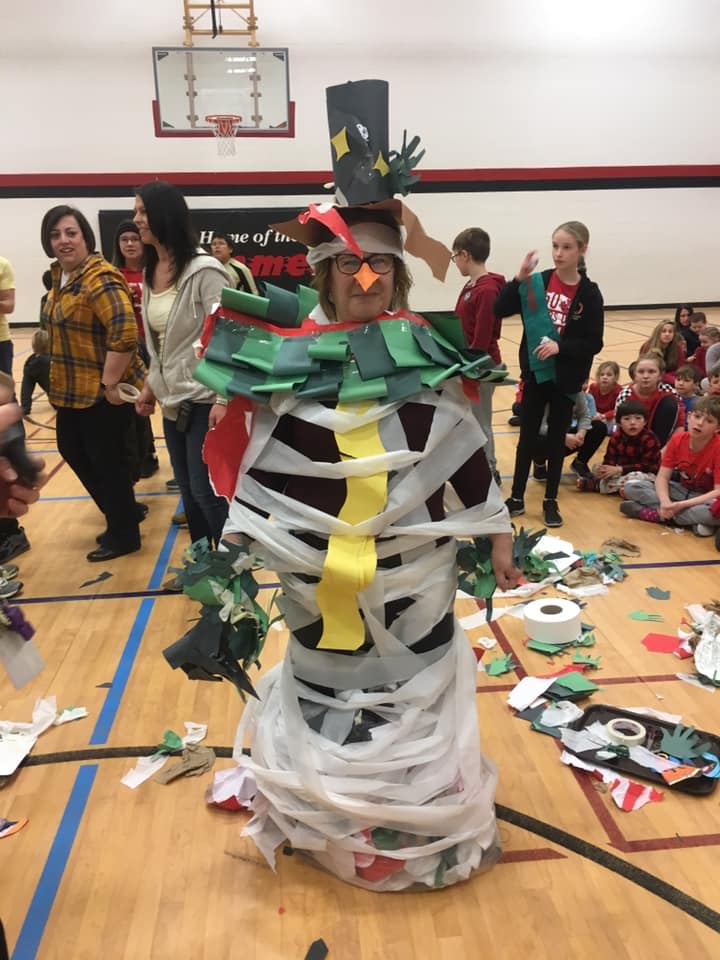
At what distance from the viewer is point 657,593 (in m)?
3.44

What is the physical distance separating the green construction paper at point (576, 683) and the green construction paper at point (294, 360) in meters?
1.71

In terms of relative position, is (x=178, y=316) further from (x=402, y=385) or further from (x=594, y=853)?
(x=594, y=853)

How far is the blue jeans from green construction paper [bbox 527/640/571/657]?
4.63ft

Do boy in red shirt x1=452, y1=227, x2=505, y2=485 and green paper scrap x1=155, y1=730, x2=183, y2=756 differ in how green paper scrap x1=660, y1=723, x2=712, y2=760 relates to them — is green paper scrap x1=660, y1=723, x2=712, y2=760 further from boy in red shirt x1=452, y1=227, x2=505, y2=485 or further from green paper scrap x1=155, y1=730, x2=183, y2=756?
boy in red shirt x1=452, y1=227, x2=505, y2=485

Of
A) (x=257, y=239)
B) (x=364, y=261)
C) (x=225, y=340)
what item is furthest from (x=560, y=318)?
(x=257, y=239)

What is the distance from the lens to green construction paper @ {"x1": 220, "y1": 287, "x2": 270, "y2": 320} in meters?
1.76

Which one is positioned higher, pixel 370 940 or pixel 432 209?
pixel 432 209

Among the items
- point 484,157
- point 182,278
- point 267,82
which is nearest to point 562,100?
point 484,157

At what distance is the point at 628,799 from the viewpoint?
2.21m

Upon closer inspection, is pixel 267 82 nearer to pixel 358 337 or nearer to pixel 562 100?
pixel 562 100

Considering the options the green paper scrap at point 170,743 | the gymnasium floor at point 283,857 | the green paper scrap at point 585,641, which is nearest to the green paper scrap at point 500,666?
the gymnasium floor at point 283,857

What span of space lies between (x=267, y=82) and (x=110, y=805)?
1032 centimetres

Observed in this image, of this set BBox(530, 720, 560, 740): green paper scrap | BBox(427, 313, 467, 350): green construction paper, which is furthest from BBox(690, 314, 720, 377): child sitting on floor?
BBox(427, 313, 467, 350): green construction paper

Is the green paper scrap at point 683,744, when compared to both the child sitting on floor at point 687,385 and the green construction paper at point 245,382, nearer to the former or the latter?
the green construction paper at point 245,382
